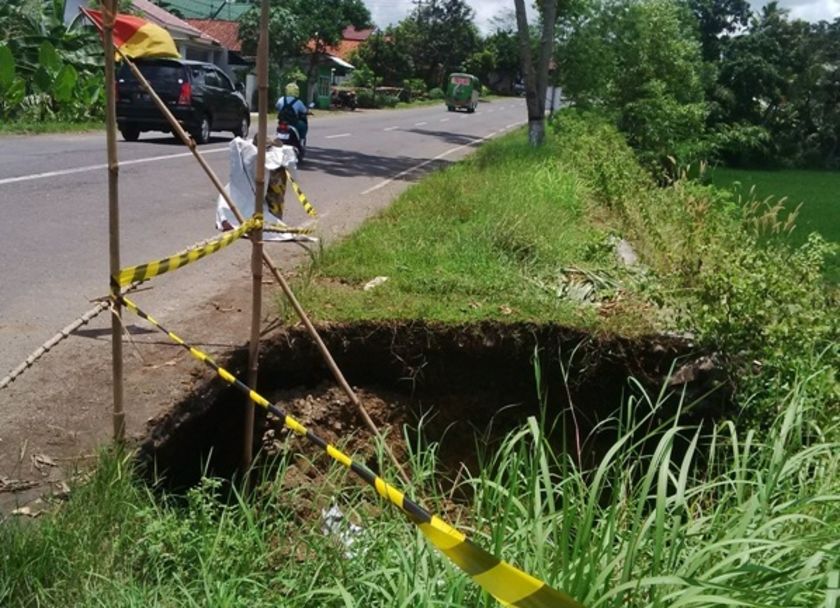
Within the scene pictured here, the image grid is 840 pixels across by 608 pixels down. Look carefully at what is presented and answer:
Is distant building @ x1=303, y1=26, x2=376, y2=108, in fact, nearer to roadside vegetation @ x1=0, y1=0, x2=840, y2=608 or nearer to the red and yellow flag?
roadside vegetation @ x1=0, y1=0, x2=840, y2=608

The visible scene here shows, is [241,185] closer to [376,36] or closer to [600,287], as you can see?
[600,287]

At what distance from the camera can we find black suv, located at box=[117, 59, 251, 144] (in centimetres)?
1811

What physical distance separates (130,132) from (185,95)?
130cm

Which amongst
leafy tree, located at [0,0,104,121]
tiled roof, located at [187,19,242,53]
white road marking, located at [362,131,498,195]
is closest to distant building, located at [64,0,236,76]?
leafy tree, located at [0,0,104,121]

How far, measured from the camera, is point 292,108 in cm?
1463

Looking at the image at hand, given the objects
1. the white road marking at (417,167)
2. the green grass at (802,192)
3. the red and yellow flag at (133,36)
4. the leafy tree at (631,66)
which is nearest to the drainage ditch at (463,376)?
the red and yellow flag at (133,36)

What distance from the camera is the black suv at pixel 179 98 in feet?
59.4

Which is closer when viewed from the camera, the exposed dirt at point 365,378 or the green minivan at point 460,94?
the exposed dirt at point 365,378

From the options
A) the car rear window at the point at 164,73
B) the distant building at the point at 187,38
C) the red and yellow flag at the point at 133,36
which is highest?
the distant building at the point at 187,38

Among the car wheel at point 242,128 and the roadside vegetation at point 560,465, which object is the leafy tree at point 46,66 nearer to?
the car wheel at point 242,128

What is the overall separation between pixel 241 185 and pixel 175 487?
4434mm

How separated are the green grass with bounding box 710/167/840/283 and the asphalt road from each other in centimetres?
675

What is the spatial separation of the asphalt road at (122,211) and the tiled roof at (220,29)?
105 ft

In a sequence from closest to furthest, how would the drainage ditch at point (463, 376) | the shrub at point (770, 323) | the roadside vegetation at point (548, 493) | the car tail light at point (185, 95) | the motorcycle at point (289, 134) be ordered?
the roadside vegetation at point (548, 493) < the shrub at point (770, 323) < the drainage ditch at point (463, 376) < the motorcycle at point (289, 134) < the car tail light at point (185, 95)
